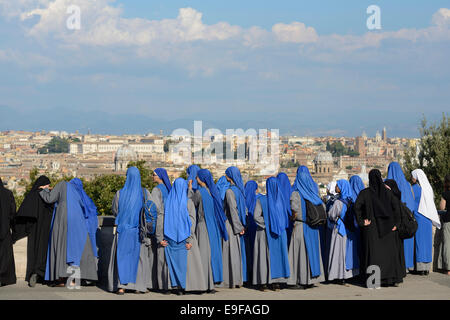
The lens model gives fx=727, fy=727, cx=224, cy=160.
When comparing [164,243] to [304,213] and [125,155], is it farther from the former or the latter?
[125,155]

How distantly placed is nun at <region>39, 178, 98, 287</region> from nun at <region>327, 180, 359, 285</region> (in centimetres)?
248

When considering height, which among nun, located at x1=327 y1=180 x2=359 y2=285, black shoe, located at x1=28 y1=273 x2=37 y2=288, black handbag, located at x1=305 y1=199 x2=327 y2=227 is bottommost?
black shoe, located at x1=28 y1=273 x2=37 y2=288

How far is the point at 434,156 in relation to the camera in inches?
667

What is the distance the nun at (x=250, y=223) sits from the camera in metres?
7.73

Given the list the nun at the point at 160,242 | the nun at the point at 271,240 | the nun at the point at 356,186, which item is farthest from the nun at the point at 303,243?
the nun at the point at 160,242

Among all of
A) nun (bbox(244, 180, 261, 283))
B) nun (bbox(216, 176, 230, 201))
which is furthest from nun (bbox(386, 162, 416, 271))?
nun (bbox(216, 176, 230, 201))

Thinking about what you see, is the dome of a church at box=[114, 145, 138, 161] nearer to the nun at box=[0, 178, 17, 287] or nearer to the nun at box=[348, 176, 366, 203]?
the nun at box=[348, 176, 366, 203]

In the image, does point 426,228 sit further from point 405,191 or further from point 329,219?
point 329,219

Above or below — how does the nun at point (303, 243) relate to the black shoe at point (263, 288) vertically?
above

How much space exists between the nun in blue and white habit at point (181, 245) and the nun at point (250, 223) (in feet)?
2.63

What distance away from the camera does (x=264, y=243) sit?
7457mm

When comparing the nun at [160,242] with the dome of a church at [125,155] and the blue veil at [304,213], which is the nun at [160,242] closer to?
the blue veil at [304,213]

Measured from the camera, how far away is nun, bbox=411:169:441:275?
325 inches
